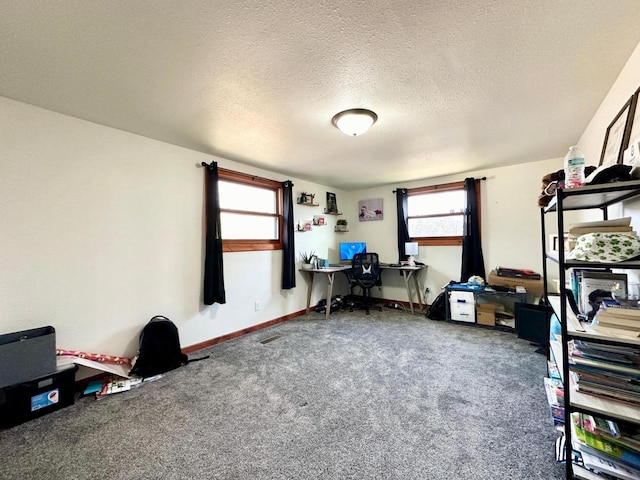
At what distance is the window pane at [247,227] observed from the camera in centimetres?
352

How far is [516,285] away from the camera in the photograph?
3.68m

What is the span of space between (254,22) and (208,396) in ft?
8.36

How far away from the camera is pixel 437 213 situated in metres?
4.58

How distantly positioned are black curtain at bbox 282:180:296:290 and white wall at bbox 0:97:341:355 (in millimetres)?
924

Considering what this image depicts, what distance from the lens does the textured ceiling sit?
1.27 meters

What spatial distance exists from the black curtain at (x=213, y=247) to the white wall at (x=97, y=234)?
0.35 feet

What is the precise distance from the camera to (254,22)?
1323 millimetres

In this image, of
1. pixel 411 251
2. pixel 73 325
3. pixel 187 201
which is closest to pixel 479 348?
pixel 411 251

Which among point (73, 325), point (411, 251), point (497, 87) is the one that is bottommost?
point (73, 325)

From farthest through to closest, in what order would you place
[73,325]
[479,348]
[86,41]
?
1. [479,348]
2. [73,325]
3. [86,41]

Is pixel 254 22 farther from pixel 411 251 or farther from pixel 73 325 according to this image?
pixel 411 251

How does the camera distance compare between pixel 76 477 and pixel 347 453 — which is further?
pixel 347 453

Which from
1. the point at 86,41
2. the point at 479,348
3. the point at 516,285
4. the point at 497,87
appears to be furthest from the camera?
the point at 516,285

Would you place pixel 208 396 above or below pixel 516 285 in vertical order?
below
